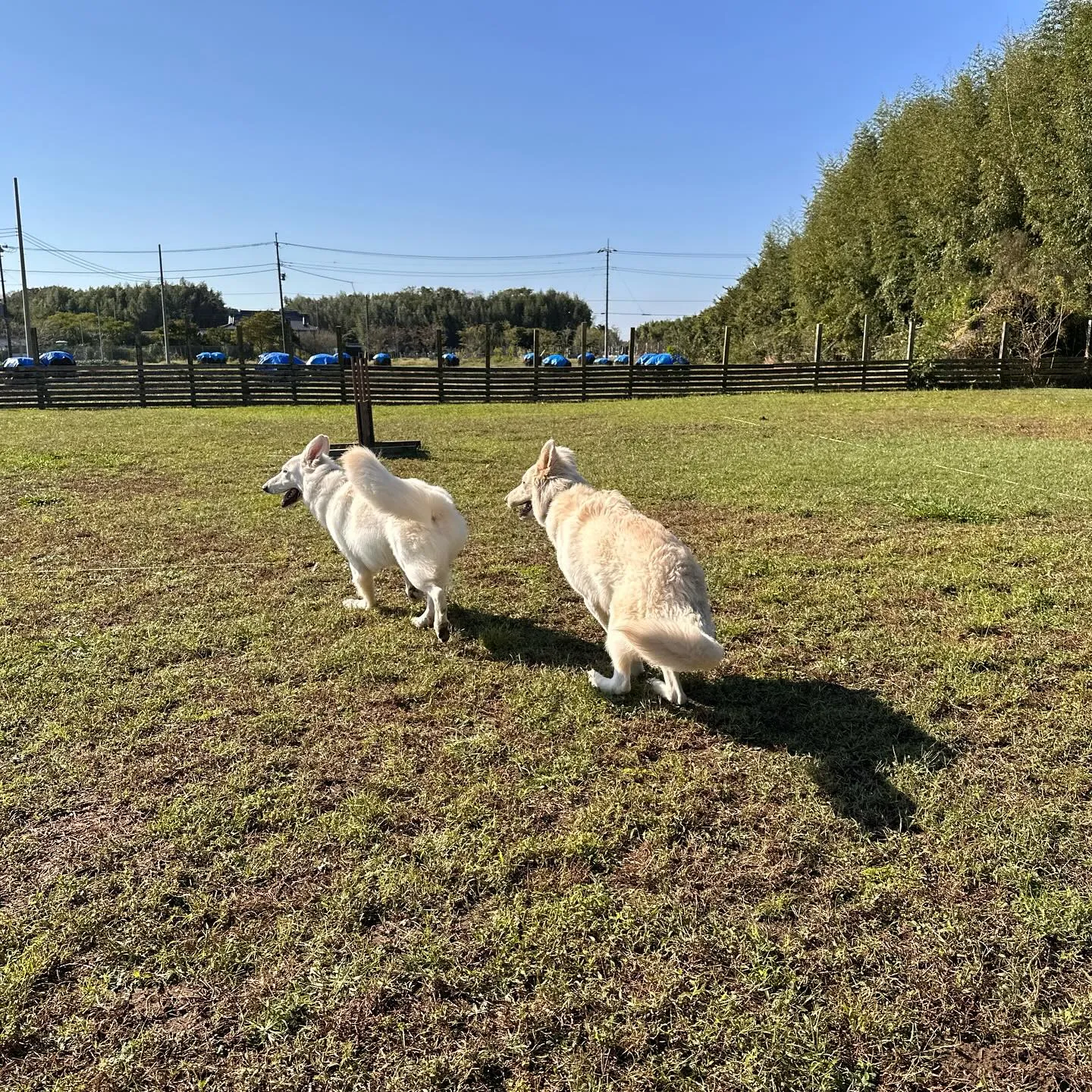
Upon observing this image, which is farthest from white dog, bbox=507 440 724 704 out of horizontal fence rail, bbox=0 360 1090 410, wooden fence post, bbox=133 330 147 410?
wooden fence post, bbox=133 330 147 410

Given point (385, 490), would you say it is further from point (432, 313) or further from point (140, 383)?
point (432, 313)

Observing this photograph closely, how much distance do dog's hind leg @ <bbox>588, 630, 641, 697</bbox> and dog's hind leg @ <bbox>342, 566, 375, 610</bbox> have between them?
1.53 meters

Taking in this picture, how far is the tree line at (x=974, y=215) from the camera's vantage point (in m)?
19.1

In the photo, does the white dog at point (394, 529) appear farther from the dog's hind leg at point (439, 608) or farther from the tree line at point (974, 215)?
the tree line at point (974, 215)

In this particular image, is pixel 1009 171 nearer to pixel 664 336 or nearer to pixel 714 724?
pixel 714 724

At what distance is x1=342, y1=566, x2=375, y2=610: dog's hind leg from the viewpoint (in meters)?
4.01

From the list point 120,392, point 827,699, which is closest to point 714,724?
point 827,699

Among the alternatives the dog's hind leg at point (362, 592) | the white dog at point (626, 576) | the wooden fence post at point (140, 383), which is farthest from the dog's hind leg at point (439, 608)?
the wooden fence post at point (140, 383)

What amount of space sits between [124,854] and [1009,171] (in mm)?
26979

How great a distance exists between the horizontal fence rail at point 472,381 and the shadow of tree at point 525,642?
48.4 ft

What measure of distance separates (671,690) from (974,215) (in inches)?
1023

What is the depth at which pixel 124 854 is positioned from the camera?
2.13 metres

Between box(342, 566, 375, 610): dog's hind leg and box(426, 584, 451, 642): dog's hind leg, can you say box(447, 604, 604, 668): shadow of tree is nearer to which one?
box(426, 584, 451, 642): dog's hind leg

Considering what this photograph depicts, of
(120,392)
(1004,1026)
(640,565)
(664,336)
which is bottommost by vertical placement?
(1004,1026)
